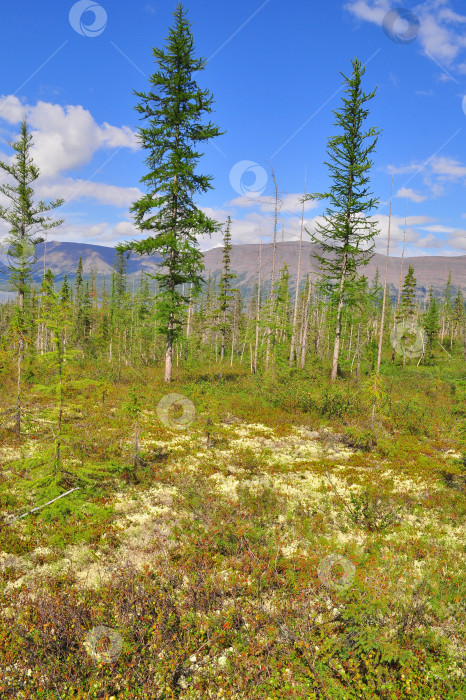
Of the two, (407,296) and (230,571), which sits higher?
(407,296)

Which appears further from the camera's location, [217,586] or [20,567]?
[20,567]

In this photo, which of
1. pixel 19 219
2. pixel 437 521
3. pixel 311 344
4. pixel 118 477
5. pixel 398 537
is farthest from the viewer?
pixel 311 344

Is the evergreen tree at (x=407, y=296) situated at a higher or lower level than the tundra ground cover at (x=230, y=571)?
higher

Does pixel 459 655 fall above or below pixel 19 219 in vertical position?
below

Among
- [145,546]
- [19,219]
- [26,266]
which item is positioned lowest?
[145,546]

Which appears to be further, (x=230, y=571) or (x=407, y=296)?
(x=407, y=296)

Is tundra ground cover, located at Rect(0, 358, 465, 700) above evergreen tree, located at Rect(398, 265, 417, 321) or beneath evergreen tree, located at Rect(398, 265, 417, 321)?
beneath

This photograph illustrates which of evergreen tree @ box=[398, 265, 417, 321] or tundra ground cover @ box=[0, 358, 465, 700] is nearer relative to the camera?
tundra ground cover @ box=[0, 358, 465, 700]

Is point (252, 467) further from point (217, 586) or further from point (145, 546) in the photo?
point (217, 586)

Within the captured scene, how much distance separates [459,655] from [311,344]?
60.6 metres

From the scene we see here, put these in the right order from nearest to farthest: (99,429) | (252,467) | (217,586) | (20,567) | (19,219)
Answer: (217,586) → (20,567) → (252,467) → (99,429) → (19,219)

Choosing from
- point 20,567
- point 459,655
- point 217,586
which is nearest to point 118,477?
point 20,567

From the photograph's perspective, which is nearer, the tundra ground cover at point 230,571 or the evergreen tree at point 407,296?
the tundra ground cover at point 230,571

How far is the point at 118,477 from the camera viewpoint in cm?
1030
